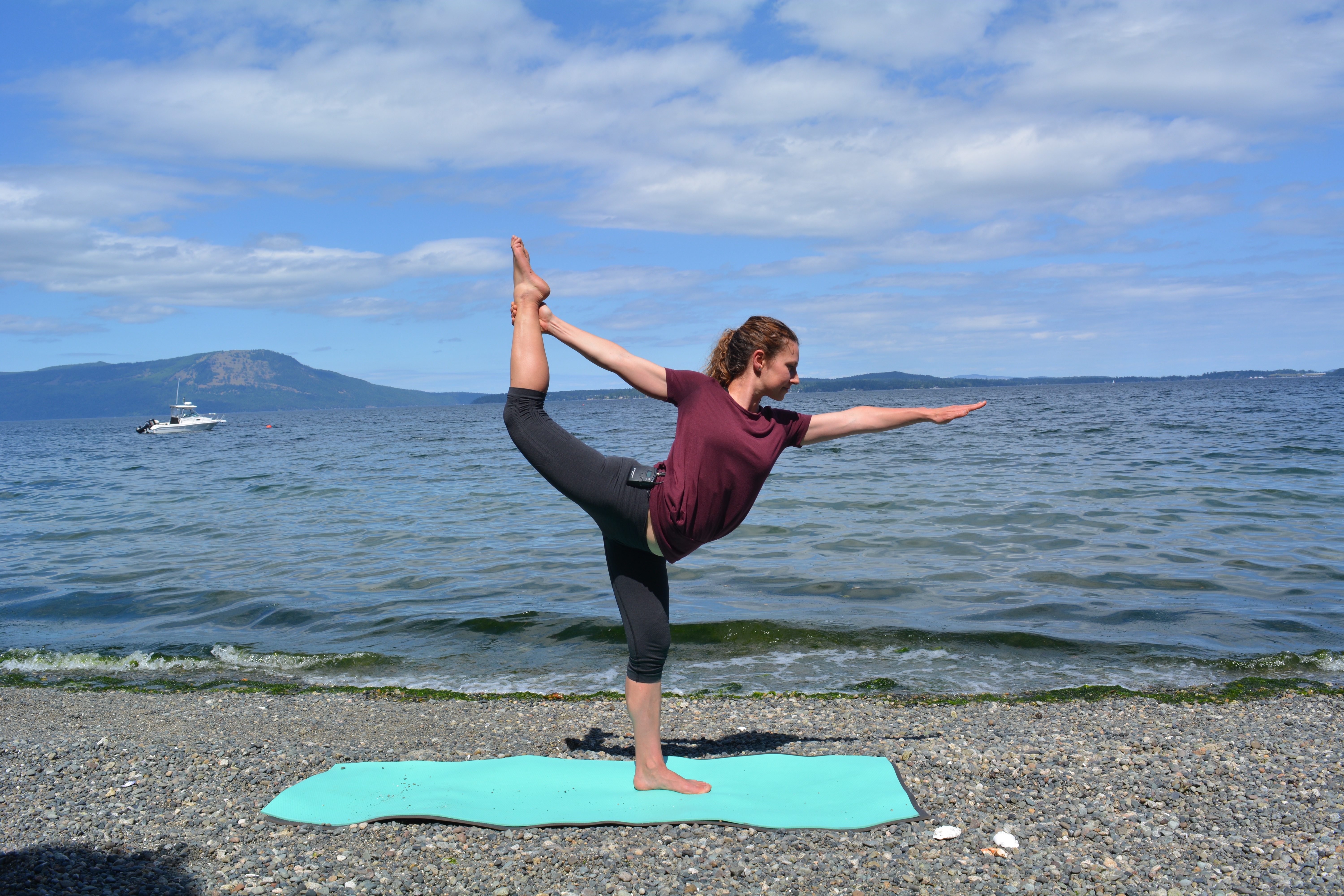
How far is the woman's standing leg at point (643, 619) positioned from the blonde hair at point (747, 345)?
1052 mm

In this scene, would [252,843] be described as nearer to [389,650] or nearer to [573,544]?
[389,650]

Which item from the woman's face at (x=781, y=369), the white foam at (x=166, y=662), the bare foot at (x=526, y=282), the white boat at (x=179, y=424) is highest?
the bare foot at (x=526, y=282)

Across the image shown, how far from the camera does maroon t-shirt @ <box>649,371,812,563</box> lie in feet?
13.3

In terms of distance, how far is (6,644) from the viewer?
1022cm

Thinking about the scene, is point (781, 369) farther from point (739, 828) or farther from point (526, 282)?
point (739, 828)

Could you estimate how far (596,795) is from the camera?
15.8ft

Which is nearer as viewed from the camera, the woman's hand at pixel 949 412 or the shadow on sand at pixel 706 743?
the woman's hand at pixel 949 412

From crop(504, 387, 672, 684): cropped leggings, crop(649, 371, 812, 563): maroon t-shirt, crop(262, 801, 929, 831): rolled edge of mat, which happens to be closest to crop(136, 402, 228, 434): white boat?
crop(262, 801, 929, 831): rolled edge of mat

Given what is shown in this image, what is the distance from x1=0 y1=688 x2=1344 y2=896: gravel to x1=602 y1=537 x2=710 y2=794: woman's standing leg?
0.65m

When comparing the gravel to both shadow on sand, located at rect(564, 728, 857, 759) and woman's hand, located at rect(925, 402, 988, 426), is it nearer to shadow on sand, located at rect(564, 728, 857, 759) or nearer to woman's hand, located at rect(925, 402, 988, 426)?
shadow on sand, located at rect(564, 728, 857, 759)

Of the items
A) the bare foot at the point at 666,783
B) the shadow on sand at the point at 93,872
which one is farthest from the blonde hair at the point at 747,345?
the shadow on sand at the point at 93,872

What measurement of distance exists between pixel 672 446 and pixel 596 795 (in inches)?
84.1

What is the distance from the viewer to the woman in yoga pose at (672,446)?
408cm

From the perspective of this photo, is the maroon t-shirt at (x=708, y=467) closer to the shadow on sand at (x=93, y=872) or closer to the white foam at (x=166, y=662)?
the shadow on sand at (x=93, y=872)
